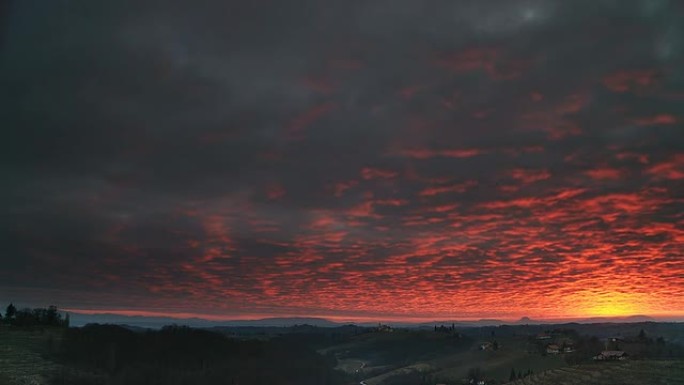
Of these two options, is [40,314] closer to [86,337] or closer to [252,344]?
[86,337]

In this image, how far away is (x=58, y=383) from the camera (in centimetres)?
9750

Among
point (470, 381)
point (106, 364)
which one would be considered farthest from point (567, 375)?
point (106, 364)

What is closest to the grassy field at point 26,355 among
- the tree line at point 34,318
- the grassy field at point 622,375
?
the tree line at point 34,318

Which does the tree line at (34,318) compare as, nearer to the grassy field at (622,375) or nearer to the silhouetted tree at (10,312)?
the silhouetted tree at (10,312)

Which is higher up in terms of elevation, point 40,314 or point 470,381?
point 40,314

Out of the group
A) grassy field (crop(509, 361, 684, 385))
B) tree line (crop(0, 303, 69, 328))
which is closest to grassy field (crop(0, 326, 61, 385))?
tree line (crop(0, 303, 69, 328))

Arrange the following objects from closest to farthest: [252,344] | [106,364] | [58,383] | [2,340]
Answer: [58,383], [2,340], [106,364], [252,344]

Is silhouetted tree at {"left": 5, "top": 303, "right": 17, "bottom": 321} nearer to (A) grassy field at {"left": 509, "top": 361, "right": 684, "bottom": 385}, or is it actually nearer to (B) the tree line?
(B) the tree line

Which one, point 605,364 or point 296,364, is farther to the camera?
point 296,364

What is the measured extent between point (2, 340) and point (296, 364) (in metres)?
93.9

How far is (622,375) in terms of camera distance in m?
104

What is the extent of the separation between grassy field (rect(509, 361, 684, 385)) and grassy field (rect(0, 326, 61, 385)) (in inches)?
3669

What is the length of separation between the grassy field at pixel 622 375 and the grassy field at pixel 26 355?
9318cm

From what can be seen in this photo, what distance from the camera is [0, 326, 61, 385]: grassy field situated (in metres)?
86.5
